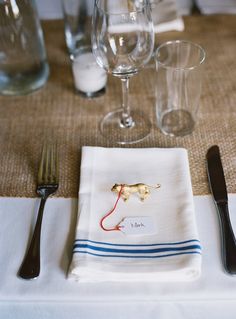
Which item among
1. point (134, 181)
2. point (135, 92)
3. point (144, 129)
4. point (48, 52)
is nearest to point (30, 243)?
point (134, 181)

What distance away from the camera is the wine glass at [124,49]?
65 centimetres

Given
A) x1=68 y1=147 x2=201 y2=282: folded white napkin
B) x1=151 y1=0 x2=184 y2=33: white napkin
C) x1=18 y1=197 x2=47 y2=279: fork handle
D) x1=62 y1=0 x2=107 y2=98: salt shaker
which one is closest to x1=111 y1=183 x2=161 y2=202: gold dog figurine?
x1=68 y1=147 x2=201 y2=282: folded white napkin

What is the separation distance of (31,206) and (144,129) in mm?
248

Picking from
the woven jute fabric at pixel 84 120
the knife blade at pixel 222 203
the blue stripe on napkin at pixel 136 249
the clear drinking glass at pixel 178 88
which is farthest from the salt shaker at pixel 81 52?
the blue stripe on napkin at pixel 136 249

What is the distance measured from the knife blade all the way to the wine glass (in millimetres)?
130

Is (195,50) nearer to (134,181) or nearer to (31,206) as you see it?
(134,181)

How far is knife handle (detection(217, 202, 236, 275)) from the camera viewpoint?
0.52 metres

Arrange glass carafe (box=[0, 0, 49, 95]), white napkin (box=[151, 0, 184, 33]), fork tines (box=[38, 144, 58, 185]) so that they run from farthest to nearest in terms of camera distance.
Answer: white napkin (box=[151, 0, 184, 33]), glass carafe (box=[0, 0, 49, 95]), fork tines (box=[38, 144, 58, 185])

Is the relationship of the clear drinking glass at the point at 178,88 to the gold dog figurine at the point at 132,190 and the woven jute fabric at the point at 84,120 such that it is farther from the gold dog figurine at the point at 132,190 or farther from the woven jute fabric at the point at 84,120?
the gold dog figurine at the point at 132,190

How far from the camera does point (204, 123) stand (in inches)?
29.6

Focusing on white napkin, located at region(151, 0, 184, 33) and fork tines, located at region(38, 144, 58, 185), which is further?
white napkin, located at region(151, 0, 184, 33)

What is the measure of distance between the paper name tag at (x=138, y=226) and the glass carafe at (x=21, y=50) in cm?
41

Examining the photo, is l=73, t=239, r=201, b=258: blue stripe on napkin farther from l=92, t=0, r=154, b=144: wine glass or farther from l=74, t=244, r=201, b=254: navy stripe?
l=92, t=0, r=154, b=144: wine glass

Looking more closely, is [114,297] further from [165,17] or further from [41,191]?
[165,17]
